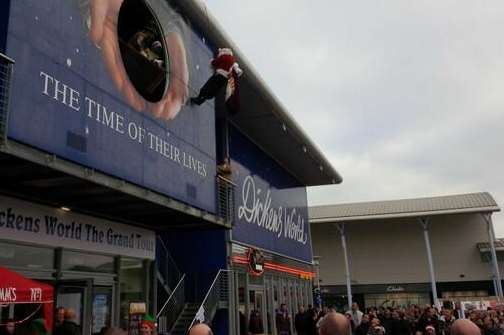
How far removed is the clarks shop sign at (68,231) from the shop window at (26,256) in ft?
0.71

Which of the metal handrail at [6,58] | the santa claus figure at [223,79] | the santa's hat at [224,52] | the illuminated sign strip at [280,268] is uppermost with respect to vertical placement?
the santa's hat at [224,52]

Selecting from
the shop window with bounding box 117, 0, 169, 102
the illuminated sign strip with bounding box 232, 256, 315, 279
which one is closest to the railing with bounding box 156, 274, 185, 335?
the illuminated sign strip with bounding box 232, 256, 315, 279

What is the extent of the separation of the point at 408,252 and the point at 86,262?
101 feet

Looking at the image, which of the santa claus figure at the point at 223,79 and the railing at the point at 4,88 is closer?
the railing at the point at 4,88

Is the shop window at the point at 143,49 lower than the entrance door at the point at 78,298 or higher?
higher

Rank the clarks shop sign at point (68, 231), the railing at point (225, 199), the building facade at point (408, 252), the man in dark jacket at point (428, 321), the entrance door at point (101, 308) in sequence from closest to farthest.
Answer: the clarks shop sign at point (68, 231)
the entrance door at point (101, 308)
the man in dark jacket at point (428, 321)
the railing at point (225, 199)
the building facade at point (408, 252)

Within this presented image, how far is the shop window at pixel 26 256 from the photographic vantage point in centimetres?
902

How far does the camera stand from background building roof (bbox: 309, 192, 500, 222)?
35.7 meters

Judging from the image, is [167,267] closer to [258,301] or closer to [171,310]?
[171,310]

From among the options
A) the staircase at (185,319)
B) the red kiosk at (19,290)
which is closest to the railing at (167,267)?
the staircase at (185,319)

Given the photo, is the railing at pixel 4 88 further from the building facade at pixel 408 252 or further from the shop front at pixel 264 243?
the building facade at pixel 408 252

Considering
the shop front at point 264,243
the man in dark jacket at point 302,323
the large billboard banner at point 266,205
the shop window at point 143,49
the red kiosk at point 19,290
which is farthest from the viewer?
the large billboard banner at point 266,205

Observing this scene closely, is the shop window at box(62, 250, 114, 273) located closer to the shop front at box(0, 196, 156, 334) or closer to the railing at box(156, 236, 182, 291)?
the shop front at box(0, 196, 156, 334)

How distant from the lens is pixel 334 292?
1537 inches
